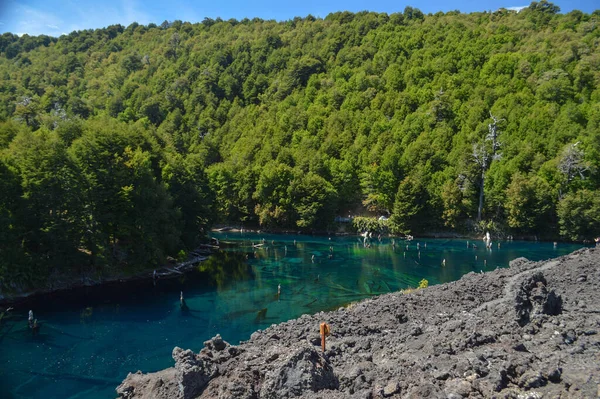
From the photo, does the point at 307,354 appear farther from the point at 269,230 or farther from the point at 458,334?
the point at 269,230

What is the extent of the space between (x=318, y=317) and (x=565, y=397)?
51.3 feet

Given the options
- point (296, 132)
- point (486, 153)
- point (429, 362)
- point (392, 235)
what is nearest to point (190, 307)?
point (429, 362)

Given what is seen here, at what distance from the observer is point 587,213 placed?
65.4 m

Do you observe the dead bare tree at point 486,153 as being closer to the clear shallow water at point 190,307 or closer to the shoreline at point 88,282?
the clear shallow water at point 190,307

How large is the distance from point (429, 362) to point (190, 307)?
24.6m

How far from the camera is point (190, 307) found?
3388cm

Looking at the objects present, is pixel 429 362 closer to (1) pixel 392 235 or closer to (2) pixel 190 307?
(2) pixel 190 307

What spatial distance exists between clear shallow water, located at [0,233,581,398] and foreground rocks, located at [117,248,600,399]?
7.45 meters

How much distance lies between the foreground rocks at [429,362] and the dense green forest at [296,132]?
90.7 ft

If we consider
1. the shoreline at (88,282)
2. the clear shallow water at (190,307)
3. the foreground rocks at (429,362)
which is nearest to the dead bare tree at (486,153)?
the clear shallow water at (190,307)

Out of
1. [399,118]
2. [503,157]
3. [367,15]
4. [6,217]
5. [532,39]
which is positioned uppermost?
[367,15]

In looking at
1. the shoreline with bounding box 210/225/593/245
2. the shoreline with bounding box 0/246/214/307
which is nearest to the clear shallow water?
the shoreline with bounding box 0/246/214/307

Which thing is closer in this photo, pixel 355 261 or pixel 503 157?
pixel 355 261

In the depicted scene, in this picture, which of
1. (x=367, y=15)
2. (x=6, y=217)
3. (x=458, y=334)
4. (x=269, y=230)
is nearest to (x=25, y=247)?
(x=6, y=217)
